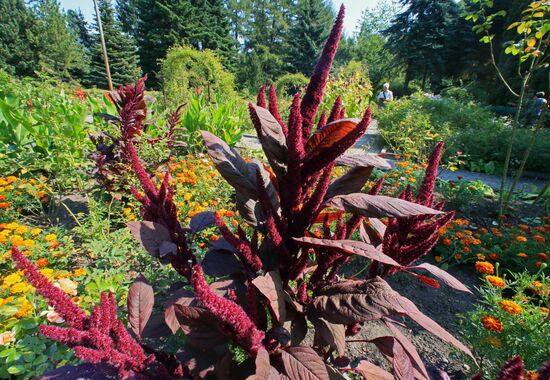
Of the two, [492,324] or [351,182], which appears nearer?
[351,182]

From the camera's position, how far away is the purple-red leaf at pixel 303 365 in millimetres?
702

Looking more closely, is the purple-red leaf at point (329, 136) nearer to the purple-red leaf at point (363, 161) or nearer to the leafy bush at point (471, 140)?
the purple-red leaf at point (363, 161)

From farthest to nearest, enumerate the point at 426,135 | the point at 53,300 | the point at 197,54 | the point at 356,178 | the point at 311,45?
the point at 311,45 < the point at 197,54 < the point at 426,135 < the point at 356,178 < the point at 53,300

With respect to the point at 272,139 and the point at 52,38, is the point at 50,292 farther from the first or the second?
the point at 52,38

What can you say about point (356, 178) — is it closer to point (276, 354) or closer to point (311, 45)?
point (276, 354)

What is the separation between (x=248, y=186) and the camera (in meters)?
0.83

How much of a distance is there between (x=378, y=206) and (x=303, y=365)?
44cm

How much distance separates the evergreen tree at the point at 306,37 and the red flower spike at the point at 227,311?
35320mm

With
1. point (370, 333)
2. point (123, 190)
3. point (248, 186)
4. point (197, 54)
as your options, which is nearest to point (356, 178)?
point (248, 186)

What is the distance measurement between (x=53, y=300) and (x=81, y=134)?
169 inches

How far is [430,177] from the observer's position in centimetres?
75

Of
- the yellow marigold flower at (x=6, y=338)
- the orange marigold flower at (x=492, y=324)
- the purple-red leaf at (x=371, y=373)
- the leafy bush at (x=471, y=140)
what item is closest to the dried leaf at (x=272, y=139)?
the purple-red leaf at (x=371, y=373)

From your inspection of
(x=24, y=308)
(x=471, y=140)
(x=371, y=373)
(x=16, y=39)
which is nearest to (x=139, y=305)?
(x=371, y=373)

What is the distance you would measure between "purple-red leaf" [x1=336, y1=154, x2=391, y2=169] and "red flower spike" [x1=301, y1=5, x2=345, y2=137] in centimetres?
15
